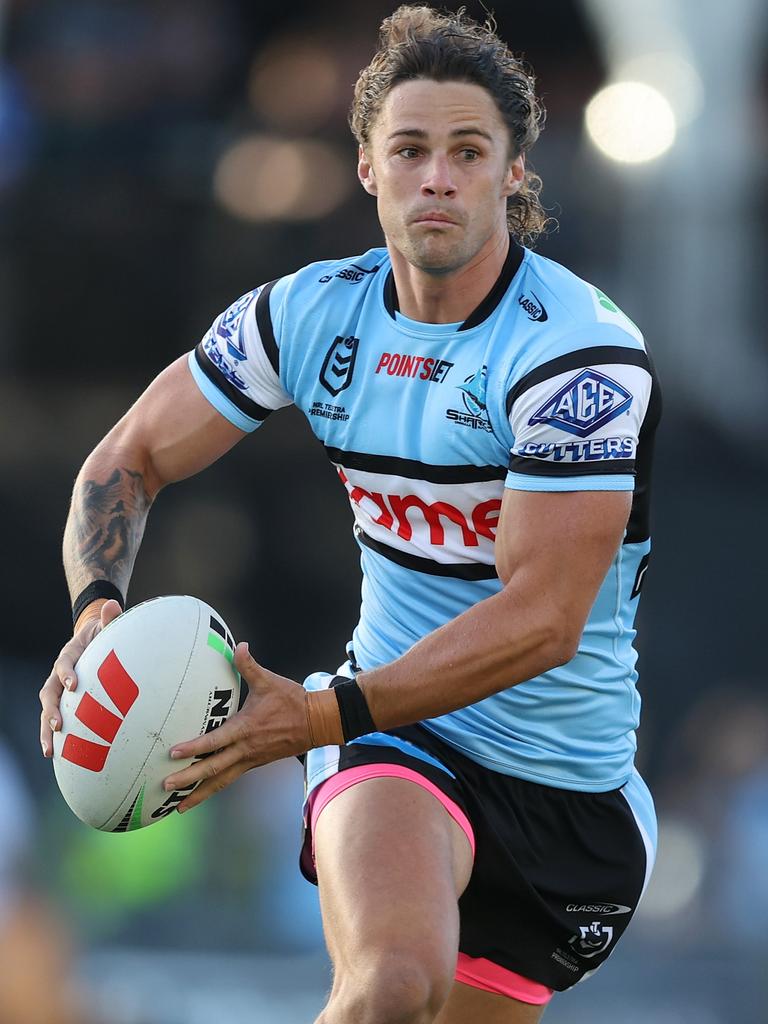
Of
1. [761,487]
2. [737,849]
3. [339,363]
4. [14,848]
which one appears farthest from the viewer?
[761,487]

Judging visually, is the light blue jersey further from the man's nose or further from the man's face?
the man's nose

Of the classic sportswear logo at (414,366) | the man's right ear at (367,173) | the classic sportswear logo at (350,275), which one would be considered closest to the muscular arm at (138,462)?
the classic sportswear logo at (350,275)

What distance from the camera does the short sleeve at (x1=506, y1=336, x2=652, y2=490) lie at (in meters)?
4.10

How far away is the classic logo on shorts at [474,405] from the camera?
4312 mm

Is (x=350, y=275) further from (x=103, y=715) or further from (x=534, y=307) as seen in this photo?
(x=103, y=715)

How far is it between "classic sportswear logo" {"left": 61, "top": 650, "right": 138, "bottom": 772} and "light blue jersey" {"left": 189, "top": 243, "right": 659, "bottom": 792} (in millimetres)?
932

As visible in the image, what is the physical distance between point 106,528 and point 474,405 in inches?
47.7

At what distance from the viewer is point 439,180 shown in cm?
434

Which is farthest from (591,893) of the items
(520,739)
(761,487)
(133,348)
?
(133,348)

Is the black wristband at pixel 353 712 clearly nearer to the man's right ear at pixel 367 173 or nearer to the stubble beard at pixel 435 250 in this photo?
the stubble beard at pixel 435 250

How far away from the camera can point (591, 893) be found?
476 centimetres

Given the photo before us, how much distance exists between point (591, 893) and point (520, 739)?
0.53m

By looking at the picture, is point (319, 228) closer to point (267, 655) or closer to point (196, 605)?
point (267, 655)

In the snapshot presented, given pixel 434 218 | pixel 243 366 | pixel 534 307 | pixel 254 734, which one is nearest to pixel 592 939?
pixel 254 734
